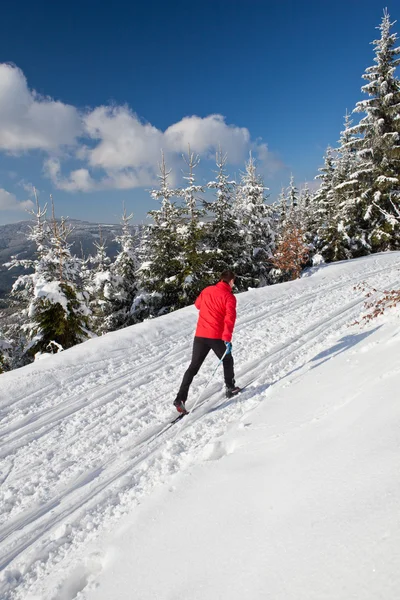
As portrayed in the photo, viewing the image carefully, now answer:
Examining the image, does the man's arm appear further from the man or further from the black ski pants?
the black ski pants

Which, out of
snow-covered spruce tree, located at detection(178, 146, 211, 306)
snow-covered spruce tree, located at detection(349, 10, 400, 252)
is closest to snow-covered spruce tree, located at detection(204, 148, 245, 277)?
snow-covered spruce tree, located at detection(178, 146, 211, 306)

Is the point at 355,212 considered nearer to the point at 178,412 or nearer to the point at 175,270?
the point at 175,270

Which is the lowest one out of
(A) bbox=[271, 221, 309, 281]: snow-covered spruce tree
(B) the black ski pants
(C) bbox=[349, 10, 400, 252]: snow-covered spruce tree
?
(B) the black ski pants

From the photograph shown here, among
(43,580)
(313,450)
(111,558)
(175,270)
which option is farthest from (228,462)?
(175,270)

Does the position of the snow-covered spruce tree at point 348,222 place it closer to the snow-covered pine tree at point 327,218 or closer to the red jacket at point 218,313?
the snow-covered pine tree at point 327,218

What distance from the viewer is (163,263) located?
68.2 feet

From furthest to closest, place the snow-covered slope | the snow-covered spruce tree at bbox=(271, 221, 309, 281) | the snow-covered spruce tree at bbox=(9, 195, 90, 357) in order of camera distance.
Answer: the snow-covered spruce tree at bbox=(271, 221, 309, 281) → the snow-covered spruce tree at bbox=(9, 195, 90, 357) → the snow-covered slope

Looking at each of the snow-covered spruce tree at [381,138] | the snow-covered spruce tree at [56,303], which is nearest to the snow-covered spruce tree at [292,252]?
the snow-covered spruce tree at [381,138]

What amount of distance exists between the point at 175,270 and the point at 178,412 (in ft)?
52.3

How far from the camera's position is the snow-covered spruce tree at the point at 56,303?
1437cm

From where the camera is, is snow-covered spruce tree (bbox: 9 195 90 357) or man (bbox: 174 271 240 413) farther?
snow-covered spruce tree (bbox: 9 195 90 357)

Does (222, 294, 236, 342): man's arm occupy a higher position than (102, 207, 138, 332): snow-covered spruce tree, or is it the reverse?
(102, 207, 138, 332): snow-covered spruce tree

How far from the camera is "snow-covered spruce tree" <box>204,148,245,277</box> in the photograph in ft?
71.9

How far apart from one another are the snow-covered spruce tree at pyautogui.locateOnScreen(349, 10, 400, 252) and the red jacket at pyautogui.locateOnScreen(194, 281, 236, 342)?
18.8 metres
